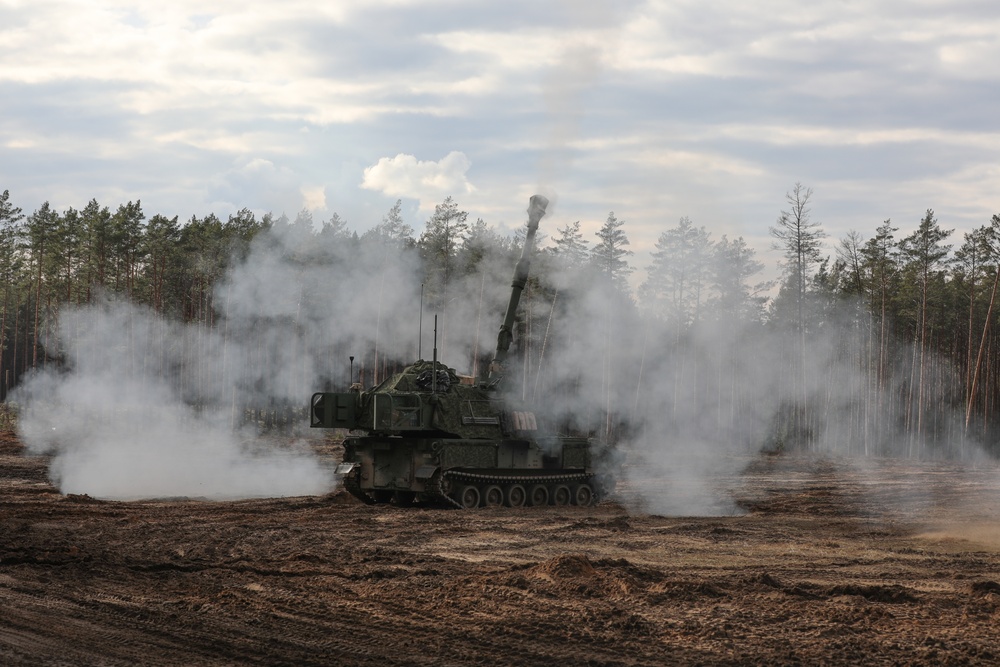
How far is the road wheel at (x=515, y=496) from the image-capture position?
23.4 m

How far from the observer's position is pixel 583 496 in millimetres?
24844

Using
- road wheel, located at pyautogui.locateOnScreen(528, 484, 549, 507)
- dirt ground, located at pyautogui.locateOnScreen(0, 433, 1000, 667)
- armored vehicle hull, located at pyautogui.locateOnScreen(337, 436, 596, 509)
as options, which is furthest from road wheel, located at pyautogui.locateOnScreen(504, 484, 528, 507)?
dirt ground, located at pyautogui.locateOnScreen(0, 433, 1000, 667)

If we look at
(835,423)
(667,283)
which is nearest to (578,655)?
(667,283)

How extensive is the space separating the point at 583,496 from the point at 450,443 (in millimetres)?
4043

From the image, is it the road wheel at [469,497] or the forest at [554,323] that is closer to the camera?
the road wheel at [469,497]

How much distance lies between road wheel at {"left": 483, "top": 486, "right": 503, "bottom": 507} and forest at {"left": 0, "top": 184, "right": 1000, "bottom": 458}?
14.2 feet

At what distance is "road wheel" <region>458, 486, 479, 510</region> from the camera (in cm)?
2259

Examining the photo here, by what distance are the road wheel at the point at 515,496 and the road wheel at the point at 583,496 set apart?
149 centimetres

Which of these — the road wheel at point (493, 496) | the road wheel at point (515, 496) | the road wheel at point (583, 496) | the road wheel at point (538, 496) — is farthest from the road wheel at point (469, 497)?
the road wheel at point (583, 496)

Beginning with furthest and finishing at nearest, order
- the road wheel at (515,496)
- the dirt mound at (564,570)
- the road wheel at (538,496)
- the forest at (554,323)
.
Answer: the forest at (554,323) < the road wheel at (538,496) < the road wheel at (515,496) < the dirt mound at (564,570)

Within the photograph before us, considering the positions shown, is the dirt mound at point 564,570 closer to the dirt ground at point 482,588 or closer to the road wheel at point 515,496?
the dirt ground at point 482,588

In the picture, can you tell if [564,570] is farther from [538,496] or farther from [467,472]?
[538,496]

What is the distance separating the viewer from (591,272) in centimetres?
4712

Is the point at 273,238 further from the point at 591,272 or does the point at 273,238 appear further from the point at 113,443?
the point at 591,272
